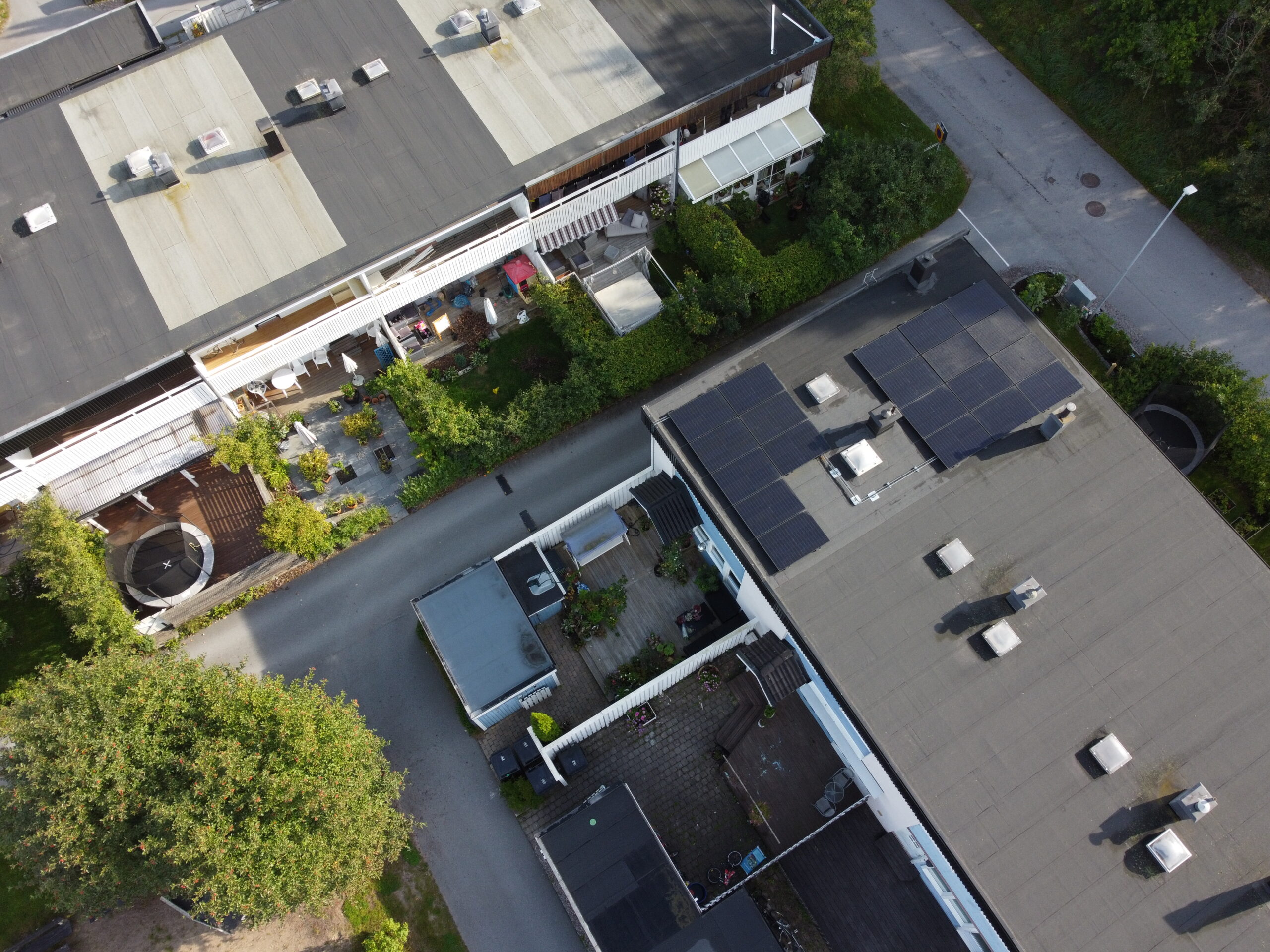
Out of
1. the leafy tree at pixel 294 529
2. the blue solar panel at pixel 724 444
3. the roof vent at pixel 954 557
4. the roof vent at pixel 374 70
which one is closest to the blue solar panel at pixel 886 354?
the blue solar panel at pixel 724 444

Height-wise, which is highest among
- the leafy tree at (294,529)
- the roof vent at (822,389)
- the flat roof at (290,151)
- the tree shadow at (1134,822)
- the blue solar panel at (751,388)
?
the flat roof at (290,151)

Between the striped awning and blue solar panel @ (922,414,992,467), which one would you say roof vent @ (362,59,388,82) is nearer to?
the striped awning

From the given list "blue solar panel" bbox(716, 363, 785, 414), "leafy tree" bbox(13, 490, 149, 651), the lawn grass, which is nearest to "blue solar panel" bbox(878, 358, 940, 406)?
"blue solar panel" bbox(716, 363, 785, 414)

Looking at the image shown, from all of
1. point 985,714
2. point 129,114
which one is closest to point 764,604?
point 985,714

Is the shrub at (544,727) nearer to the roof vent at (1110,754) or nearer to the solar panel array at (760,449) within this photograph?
the solar panel array at (760,449)

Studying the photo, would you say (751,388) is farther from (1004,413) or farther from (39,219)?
(39,219)
